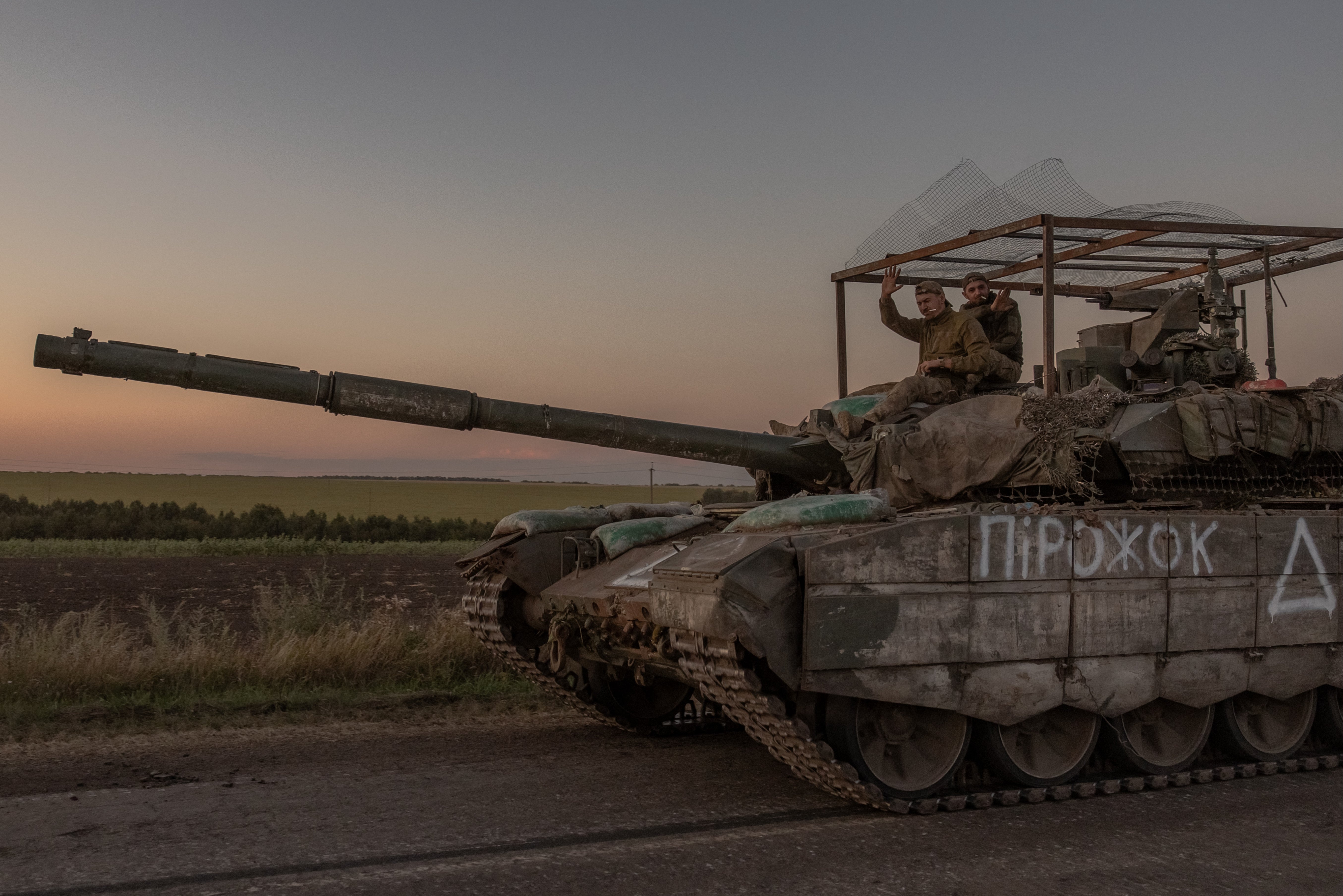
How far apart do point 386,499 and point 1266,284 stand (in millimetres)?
53850

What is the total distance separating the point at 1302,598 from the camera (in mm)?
7984

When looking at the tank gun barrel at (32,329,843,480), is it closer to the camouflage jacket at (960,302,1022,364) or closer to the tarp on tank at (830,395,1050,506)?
the tarp on tank at (830,395,1050,506)

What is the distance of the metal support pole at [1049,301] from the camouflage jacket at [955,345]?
91cm

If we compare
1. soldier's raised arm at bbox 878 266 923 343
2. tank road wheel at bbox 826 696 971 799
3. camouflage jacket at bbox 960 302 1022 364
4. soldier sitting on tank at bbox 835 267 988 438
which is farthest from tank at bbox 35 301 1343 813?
soldier's raised arm at bbox 878 266 923 343

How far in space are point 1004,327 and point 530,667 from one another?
15.1 ft

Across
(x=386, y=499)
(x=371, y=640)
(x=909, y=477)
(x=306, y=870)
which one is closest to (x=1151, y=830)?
(x=909, y=477)

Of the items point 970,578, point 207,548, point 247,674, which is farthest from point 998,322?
point 207,548

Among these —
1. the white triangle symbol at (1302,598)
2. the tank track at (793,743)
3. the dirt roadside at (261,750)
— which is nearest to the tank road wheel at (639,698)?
the dirt roadside at (261,750)

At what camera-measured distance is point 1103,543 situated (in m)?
7.12

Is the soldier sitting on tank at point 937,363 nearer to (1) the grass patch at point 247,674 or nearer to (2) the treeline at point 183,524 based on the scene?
(1) the grass patch at point 247,674

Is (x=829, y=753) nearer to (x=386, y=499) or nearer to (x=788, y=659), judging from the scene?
(x=788, y=659)

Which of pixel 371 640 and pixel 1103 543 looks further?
pixel 371 640

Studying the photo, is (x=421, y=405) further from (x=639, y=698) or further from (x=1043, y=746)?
(x=1043, y=746)

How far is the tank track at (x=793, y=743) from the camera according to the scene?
241 inches
